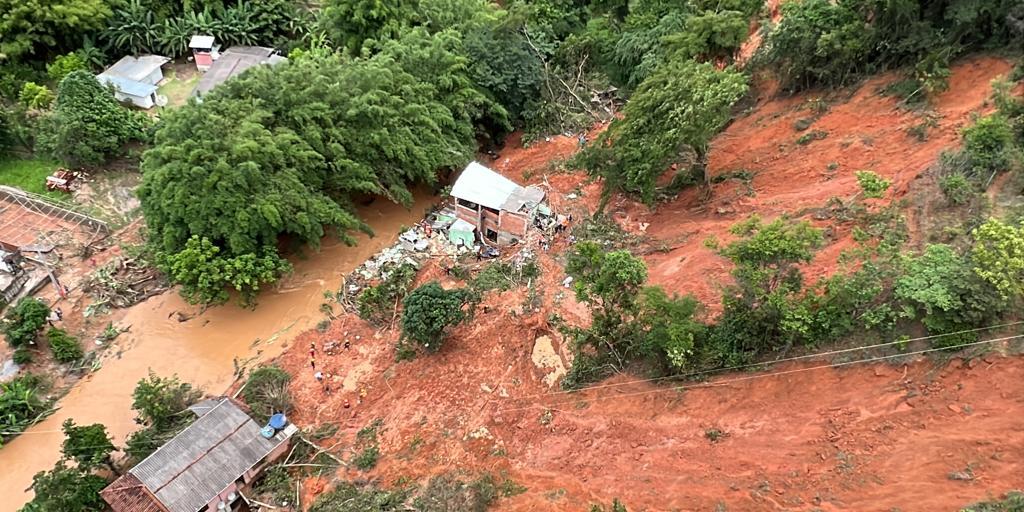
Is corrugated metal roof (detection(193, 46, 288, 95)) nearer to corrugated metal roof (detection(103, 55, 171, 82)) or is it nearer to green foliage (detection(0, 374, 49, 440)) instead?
corrugated metal roof (detection(103, 55, 171, 82))

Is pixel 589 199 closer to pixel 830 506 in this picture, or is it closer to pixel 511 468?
pixel 511 468

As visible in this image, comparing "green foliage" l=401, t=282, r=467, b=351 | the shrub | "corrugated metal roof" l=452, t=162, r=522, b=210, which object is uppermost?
the shrub

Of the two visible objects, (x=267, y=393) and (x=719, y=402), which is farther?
(x=267, y=393)

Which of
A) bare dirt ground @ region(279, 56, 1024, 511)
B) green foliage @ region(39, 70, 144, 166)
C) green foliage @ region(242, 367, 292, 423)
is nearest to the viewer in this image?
bare dirt ground @ region(279, 56, 1024, 511)

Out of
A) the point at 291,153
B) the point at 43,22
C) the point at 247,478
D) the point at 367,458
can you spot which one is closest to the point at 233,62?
the point at 43,22

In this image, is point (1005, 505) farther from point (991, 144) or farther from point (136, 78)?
point (136, 78)

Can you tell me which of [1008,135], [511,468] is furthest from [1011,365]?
[511,468]

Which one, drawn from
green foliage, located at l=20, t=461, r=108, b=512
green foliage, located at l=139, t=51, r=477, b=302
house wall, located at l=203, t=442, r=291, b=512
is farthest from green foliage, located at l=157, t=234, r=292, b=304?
green foliage, located at l=20, t=461, r=108, b=512
